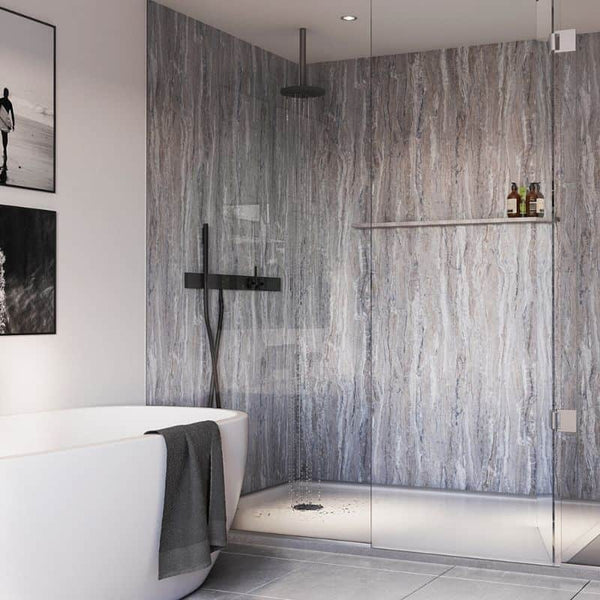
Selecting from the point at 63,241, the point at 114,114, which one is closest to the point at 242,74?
the point at 114,114

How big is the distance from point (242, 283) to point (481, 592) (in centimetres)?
211

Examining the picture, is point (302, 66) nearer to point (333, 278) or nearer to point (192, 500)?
point (333, 278)

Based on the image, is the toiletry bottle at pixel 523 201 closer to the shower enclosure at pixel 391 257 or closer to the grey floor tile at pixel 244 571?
the shower enclosure at pixel 391 257

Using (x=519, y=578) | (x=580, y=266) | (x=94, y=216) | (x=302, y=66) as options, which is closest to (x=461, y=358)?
(x=580, y=266)

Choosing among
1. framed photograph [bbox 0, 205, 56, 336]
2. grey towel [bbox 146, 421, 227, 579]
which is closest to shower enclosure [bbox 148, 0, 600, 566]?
framed photograph [bbox 0, 205, 56, 336]

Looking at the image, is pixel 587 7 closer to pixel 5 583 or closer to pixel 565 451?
pixel 565 451

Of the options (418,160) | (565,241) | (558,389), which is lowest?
(558,389)

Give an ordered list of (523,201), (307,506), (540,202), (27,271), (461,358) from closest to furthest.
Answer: (27,271), (540,202), (523,201), (461,358), (307,506)

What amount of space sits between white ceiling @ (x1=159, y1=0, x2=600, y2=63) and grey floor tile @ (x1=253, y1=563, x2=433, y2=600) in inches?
100

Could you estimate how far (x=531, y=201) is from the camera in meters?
4.53

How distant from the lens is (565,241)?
4.22m

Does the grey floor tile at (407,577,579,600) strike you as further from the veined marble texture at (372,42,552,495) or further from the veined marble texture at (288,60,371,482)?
the veined marble texture at (288,60,371,482)

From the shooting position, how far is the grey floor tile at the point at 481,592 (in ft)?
12.6

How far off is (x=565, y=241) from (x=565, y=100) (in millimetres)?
638
